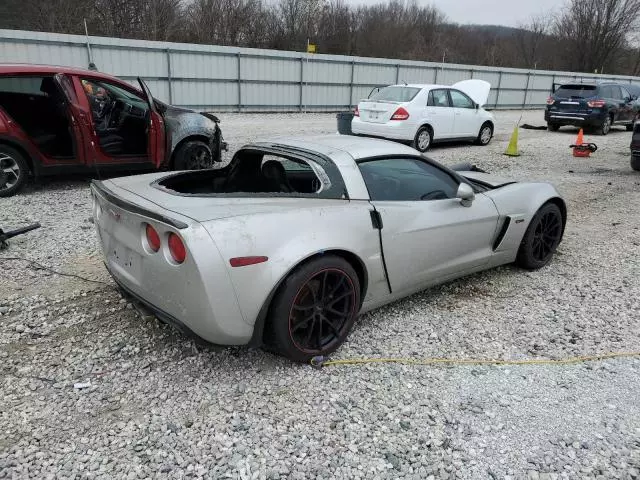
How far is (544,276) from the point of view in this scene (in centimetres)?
474

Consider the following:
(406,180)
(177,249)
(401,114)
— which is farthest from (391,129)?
(177,249)

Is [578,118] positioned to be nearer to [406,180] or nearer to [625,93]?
[625,93]

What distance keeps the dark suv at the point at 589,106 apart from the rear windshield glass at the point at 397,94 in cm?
743

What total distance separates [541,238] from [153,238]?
11.7 ft

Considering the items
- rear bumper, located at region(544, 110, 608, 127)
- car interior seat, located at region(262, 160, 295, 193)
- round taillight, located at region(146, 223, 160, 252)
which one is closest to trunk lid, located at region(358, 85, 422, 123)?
rear bumper, located at region(544, 110, 608, 127)

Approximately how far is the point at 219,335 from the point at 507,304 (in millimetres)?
2492

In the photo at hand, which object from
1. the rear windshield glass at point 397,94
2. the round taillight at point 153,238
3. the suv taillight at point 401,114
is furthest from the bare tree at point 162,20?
the round taillight at point 153,238

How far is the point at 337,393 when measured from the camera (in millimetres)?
2906

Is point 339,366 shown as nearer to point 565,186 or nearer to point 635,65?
point 565,186

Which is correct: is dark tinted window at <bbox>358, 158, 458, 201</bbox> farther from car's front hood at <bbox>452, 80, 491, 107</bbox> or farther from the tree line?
the tree line

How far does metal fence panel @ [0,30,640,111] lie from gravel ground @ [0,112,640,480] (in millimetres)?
13112

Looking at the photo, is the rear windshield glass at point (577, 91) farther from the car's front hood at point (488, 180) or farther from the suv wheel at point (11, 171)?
the suv wheel at point (11, 171)

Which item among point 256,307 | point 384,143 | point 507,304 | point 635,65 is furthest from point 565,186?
point 635,65

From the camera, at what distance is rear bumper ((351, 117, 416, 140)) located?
11523mm
